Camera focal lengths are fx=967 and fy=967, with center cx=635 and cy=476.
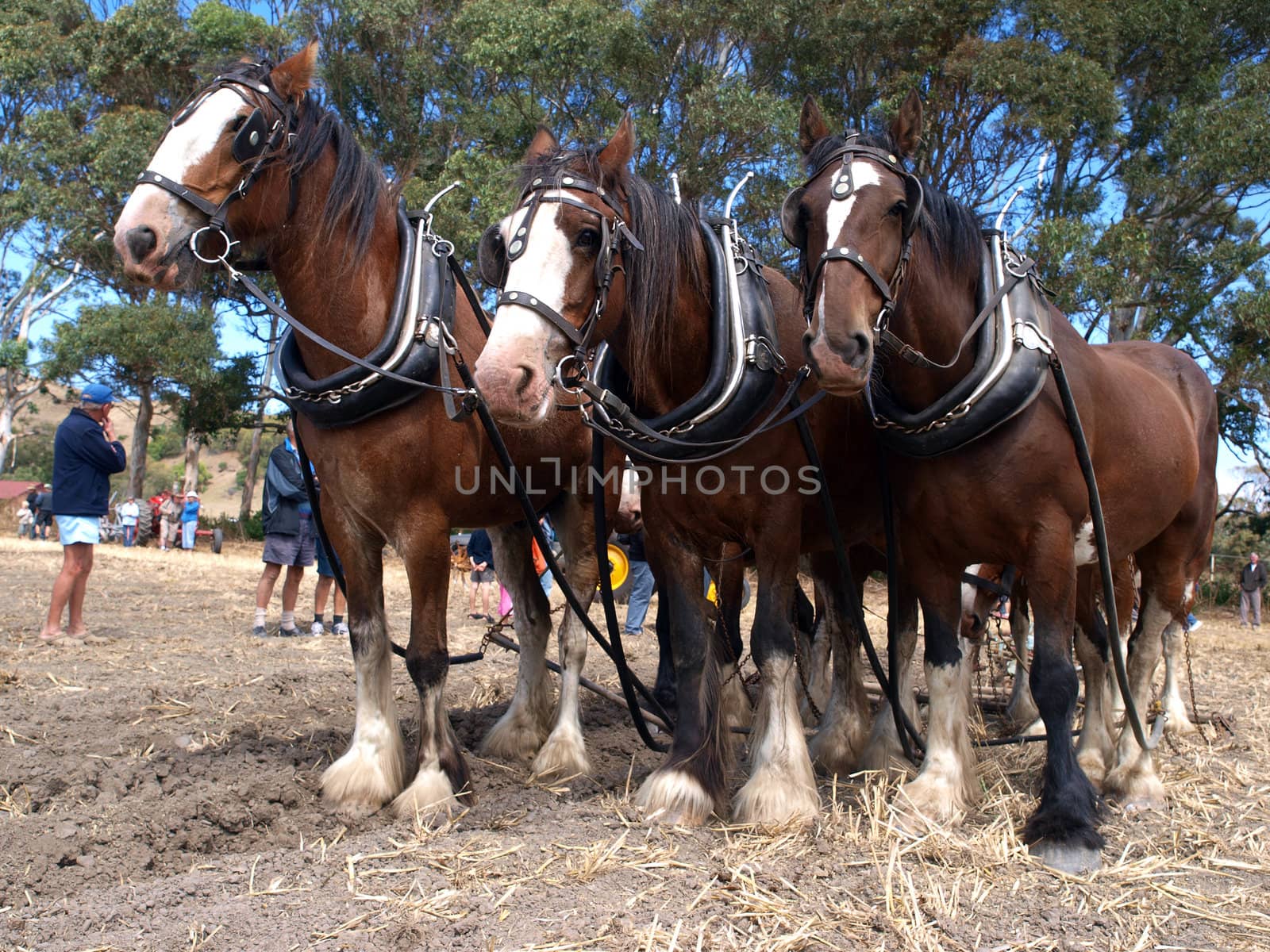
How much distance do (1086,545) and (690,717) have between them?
4.95ft

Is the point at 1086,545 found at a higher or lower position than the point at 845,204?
lower

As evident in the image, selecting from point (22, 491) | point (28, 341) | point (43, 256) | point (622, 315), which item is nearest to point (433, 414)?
point (622, 315)

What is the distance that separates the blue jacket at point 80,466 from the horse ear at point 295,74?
13.9 feet

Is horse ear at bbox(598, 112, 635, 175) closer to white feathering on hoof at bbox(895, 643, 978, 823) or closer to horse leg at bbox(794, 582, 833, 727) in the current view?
white feathering on hoof at bbox(895, 643, 978, 823)

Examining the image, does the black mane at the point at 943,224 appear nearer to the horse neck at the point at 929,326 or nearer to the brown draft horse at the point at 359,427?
the horse neck at the point at 929,326

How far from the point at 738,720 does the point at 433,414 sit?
94.0 inches

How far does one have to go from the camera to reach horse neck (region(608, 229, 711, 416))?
10.5 feet

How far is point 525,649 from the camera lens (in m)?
4.52

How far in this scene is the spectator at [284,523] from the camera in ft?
26.1

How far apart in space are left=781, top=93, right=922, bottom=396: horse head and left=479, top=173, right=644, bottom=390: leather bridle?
54 centimetres

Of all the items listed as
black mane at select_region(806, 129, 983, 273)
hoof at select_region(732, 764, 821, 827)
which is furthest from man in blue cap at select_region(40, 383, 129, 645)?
black mane at select_region(806, 129, 983, 273)

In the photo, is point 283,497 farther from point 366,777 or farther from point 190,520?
point 190,520

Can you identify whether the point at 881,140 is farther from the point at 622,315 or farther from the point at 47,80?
the point at 47,80

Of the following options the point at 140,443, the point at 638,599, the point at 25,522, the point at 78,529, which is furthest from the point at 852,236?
the point at 25,522
